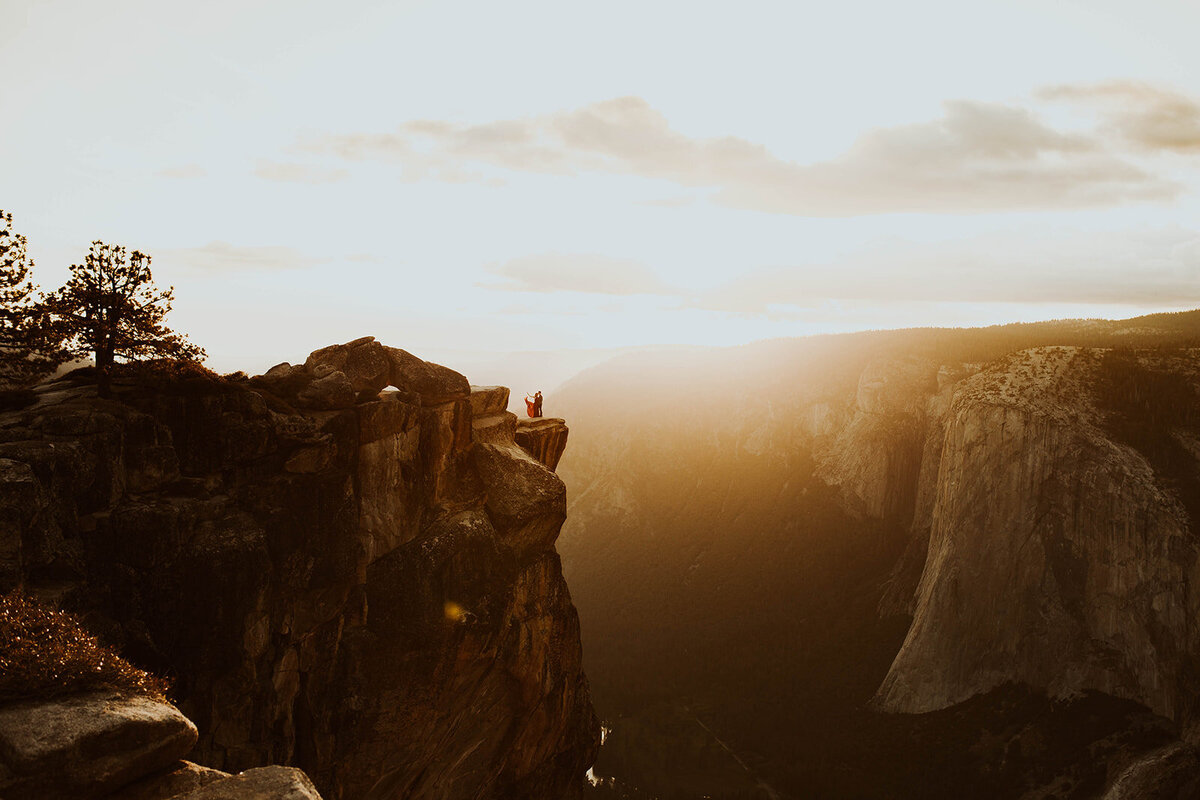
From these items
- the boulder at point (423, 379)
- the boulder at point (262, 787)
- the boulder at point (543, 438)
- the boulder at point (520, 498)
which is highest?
the boulder at point (423, 379)

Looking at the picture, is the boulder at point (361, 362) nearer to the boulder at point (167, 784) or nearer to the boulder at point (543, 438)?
the boulder at point (543, 438)

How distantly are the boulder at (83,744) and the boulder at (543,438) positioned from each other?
26.4 m

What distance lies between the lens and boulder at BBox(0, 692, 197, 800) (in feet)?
51.1

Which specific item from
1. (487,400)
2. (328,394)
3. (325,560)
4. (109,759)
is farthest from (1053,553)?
(109,759)

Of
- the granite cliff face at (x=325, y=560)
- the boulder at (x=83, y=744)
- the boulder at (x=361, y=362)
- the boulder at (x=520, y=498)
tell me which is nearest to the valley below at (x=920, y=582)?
the granite cliff face at (x=325, y=560)

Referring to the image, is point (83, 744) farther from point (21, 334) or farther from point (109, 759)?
point (21, 334)

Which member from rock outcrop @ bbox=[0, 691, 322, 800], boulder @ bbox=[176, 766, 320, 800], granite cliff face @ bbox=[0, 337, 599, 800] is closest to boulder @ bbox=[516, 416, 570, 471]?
granite cliff face @ bbox=[0, 337, 599, 800]

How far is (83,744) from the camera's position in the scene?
1616 centimetres

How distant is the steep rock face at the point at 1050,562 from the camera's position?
206 feet

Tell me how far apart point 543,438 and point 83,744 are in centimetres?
2973

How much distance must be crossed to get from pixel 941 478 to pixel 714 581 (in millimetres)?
35682

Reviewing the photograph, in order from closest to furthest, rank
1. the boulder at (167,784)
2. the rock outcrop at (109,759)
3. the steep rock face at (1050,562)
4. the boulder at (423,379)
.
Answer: the rock outcrop at (109,759)
the boulder at (167,784)
the boulder at (423,379)
the steep rock face at (1050,562)

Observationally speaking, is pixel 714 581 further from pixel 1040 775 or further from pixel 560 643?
pixel 560 643

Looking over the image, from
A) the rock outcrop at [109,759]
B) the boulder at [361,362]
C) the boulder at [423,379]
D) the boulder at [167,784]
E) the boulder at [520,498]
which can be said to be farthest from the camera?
the boulder at [520,498]
